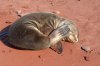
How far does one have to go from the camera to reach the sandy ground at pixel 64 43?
6.11m

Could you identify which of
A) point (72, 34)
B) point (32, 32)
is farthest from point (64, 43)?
point (32, 32)

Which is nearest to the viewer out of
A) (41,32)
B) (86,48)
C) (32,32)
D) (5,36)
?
(32,32)

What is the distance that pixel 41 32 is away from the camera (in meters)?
6.61

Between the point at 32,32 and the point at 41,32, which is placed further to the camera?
the point at 41,32

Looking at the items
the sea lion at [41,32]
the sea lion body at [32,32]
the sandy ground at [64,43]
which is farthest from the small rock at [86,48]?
the sea lion body at [32,32]

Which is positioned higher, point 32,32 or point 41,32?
point 32,32

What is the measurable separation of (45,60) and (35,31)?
0.65 metres

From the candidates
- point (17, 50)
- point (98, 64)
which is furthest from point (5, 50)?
point (98, 64)

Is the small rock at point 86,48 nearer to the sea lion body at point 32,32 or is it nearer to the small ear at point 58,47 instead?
the small ear at point 58,47

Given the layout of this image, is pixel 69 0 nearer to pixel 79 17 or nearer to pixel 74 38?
pixel 79 17

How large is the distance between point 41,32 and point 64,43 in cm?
55

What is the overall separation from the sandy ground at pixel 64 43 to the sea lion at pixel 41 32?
0.50ft

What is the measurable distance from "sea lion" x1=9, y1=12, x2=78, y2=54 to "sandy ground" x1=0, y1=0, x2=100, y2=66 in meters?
0.15

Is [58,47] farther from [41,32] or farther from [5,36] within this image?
[5,36]
